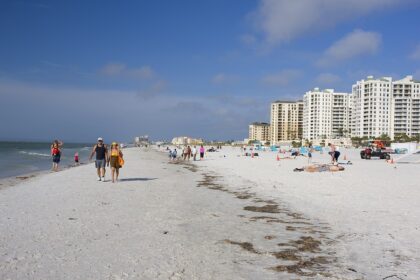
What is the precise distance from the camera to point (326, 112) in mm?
177375

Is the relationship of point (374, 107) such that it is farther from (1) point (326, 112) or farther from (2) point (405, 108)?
(1) point (326, 112)

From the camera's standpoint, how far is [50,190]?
44.2 ft

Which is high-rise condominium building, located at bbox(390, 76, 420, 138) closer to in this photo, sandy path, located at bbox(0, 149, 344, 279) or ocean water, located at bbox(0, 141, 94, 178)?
ocean water, located at bbox(0, 141, 94, 178)

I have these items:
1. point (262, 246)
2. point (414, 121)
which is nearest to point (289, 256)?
point (262, 246)

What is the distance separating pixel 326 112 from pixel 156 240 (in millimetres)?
179868

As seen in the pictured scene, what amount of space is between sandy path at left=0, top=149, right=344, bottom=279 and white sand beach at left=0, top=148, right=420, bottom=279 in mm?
17

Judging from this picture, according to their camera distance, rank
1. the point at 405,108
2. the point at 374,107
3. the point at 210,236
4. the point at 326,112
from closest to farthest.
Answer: the point at 210,236 < the point at 405,108 < the point at 374,107 < the point at 326,112

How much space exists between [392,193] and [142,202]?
7.91 meters

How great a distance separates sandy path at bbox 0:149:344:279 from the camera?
16.2ft

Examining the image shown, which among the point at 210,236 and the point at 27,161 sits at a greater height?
the point at 210,236

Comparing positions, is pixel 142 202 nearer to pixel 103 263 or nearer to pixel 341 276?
pixel 103 263

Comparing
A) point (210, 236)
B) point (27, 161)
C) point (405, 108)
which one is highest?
point (405, 108)

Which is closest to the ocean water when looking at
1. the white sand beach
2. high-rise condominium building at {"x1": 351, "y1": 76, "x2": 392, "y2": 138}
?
the white sand beach

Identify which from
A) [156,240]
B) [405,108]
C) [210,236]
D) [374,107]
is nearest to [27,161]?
[156,240]
